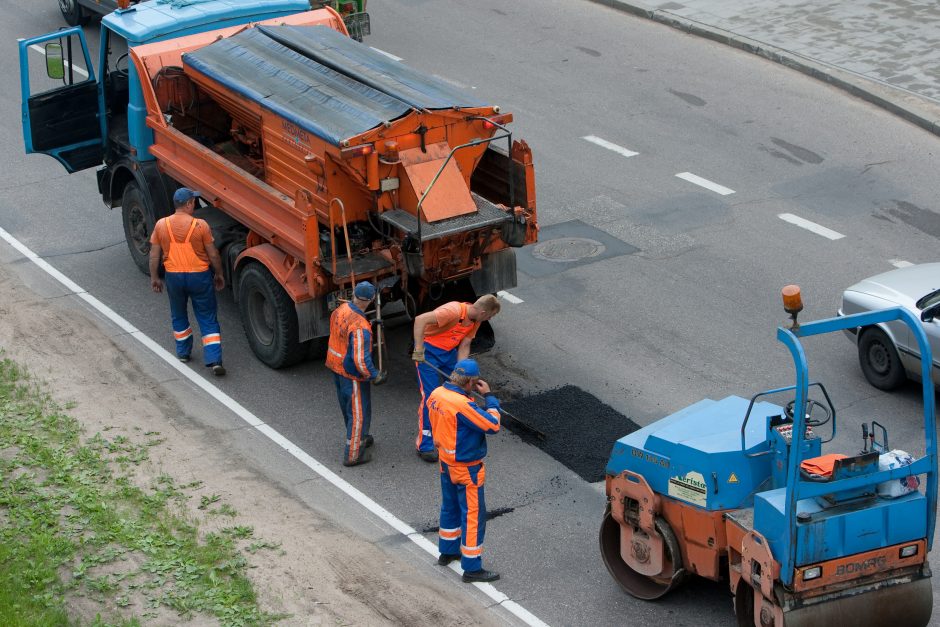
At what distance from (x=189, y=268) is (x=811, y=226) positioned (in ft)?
22.5

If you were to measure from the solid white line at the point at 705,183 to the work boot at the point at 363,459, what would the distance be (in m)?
6.67

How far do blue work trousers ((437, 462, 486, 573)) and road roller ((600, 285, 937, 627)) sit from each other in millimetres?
939

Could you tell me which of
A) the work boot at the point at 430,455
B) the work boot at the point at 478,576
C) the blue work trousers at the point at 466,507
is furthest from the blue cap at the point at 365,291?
the work boot at the point at 478,576

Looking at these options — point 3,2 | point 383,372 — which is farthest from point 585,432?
point 3,2

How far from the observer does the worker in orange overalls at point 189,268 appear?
464 inches

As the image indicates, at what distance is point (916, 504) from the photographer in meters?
7.73

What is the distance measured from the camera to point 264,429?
1113cm

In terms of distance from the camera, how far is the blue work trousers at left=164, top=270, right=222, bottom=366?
11922 millimetres

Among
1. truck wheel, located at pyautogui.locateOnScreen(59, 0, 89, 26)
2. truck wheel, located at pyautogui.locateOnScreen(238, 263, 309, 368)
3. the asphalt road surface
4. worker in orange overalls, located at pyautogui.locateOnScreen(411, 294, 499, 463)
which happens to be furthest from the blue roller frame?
truck wheel, located at pyautogui.locateOnScreen(59, 0, 89, 26)

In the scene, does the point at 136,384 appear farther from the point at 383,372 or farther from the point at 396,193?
the point at 396,193

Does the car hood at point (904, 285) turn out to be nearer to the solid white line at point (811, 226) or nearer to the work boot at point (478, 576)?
the solid white line at point (811, 226)

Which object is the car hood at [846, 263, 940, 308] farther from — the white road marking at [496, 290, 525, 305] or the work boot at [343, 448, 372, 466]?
the work boot at [343, 448, 372, 466]

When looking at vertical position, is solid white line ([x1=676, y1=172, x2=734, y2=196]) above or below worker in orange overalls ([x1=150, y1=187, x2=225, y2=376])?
below

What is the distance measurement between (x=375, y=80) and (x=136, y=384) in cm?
338
